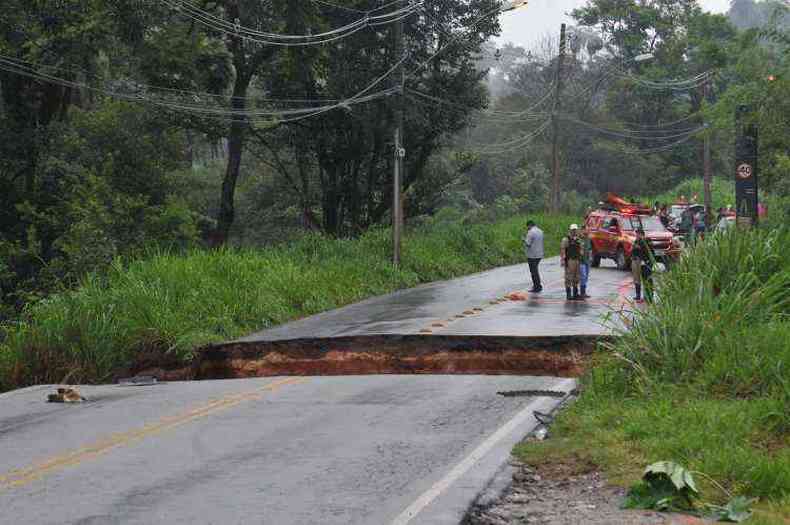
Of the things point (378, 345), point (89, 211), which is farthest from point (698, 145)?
Result: point (378, 345)

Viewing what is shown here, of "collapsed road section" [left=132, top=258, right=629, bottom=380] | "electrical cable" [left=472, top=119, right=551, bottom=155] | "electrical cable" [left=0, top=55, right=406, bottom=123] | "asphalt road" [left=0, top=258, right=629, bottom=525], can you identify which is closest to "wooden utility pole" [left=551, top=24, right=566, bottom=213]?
"electrical cable" [left=0, top=55, right=406, bottom=123]

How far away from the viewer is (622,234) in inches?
1340

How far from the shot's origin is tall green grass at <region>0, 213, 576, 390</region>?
691 inches

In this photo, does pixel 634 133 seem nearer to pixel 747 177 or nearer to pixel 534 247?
pixel 534 247

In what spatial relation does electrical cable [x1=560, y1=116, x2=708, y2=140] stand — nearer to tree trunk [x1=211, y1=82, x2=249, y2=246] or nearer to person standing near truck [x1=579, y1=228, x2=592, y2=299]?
tree trunk [x1=211, y1=82, x2=249, y2=246]

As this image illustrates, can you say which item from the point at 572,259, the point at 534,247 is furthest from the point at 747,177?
the point at 534,247

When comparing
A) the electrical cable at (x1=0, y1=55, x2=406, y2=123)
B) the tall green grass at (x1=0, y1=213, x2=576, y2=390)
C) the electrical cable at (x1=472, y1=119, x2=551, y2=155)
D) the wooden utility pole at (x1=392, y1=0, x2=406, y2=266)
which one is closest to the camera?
the tall green grass at (x1=0, y1=213, x2=576, y2=390)

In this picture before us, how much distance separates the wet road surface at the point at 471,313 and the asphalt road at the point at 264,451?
9.55ft

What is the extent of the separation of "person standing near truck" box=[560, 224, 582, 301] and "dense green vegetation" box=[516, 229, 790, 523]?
9402mm

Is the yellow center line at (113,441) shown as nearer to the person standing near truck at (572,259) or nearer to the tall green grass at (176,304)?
the tall green grass at (176,304)

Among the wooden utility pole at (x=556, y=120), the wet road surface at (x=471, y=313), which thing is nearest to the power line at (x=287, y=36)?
the wet road surface at (x=471, y=313)

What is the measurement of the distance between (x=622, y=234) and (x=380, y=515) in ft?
91.2

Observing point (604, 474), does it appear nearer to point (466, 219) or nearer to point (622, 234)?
point (622, 234)

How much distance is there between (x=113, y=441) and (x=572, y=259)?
49.9ft
